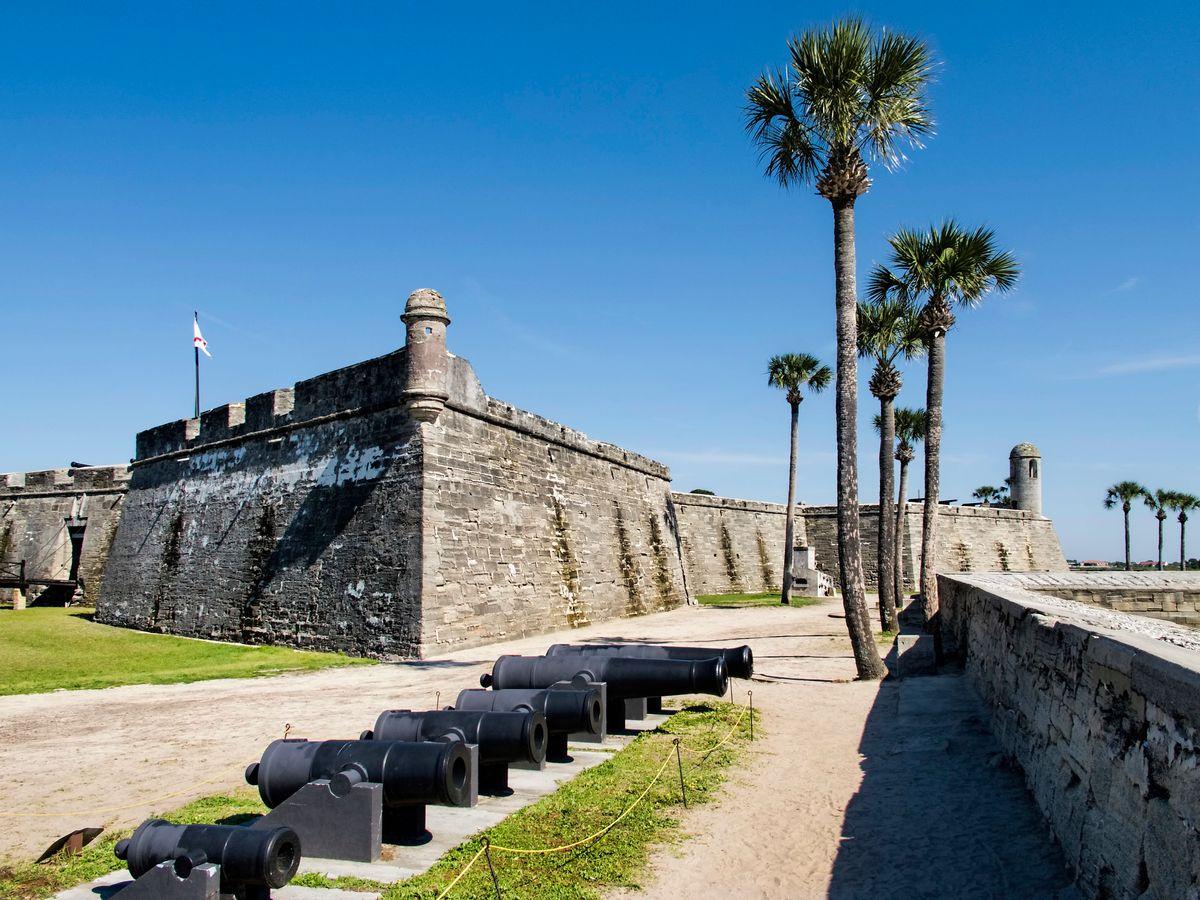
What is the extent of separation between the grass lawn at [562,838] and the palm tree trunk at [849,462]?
4455mm

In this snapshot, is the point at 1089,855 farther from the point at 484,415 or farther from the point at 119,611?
the point at 119,611

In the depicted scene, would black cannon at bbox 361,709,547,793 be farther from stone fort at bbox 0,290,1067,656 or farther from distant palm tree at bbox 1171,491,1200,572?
distant palm tree at bbox 1171,491,1200,572

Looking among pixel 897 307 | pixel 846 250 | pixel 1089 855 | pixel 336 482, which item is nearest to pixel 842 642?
pixel 846 250

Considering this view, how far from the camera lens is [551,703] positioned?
254 inches

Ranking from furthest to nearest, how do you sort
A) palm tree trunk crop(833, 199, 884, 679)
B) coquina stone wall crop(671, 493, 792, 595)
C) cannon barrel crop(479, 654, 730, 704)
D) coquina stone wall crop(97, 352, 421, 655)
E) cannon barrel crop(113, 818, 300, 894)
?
coquina stone wall crop(671, 493, 792, 595)
coquina stone wall crop(97, 352, 421, 655)
palm tree trunk crop(833, 199, 884, 679)
cannon barrel crop(479, 654, 730, 704)
cannon barrel crop(113, 818, 300, 894)

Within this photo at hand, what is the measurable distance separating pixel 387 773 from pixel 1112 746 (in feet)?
12.5

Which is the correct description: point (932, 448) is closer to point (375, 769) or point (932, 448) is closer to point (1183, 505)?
point (375, 769)

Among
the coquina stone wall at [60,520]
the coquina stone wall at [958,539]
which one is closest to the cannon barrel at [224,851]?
the coquina stone wall at [60,520]

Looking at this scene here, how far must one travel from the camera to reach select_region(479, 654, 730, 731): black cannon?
24.3 feet

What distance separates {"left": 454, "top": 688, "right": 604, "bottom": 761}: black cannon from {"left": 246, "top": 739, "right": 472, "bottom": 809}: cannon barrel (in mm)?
1350

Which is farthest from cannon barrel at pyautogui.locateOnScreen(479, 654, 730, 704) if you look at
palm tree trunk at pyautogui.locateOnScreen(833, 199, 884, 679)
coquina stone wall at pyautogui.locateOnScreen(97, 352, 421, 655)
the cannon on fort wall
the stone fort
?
coquina stone wall at pyautogui.locateOnScreen(97, 352, 421, 655)

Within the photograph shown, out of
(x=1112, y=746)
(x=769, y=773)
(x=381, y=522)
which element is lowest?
(x=769, y=773)

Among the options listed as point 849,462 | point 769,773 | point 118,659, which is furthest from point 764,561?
point 769,773

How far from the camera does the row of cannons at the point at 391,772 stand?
3650mm
